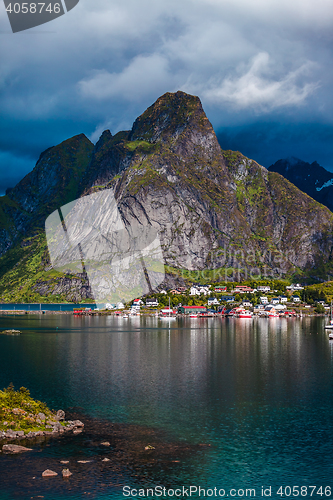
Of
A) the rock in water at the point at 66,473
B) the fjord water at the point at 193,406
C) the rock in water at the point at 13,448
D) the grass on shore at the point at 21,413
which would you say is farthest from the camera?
the grass on shore at the point at 21,413

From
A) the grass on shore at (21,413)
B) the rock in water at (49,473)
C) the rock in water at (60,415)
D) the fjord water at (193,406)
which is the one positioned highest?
the grass on shore at (21,413)

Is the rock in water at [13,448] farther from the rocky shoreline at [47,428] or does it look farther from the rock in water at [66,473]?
the rock in water at [66,473]

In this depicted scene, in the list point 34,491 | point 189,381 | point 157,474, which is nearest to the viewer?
point 34,491

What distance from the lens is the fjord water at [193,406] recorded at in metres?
31.4

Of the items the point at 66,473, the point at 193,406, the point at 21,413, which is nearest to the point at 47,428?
the point at 21,413

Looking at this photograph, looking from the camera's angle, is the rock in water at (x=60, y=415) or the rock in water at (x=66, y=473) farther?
the rock in water at (x=60, y=415)

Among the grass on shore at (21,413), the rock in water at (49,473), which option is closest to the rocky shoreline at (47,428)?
the grass on shore at (21,413)

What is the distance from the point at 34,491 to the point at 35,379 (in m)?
36.4

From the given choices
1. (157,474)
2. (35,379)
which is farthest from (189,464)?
(35,379)

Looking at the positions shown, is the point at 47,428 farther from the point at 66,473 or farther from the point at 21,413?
the point at 66,473

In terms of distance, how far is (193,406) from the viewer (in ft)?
163

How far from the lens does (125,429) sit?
41.4 meters

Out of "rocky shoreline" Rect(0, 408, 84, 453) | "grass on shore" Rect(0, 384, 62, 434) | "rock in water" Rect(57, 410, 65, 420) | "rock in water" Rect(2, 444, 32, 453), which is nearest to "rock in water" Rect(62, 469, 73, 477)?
"rock in water" Rect(2, 444, 32, 453)

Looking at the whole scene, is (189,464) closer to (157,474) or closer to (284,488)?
(157,474)
